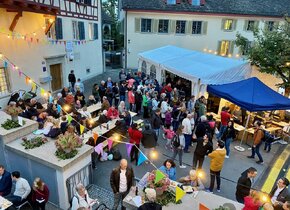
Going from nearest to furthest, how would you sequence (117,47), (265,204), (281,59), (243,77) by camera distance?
1. (265,204)
2. (281,59)
3. (243,77)
4. (117,47)

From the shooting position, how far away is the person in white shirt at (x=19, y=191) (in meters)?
5.78

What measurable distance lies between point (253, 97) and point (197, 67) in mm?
4385

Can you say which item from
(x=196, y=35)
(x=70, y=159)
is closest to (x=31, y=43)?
(x=70, y=159)

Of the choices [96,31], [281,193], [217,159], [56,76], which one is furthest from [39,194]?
[96,31]

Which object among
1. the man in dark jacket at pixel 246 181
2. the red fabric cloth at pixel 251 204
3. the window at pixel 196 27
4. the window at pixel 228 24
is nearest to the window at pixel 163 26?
the window at pixel 196 27

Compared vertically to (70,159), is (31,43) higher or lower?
higher

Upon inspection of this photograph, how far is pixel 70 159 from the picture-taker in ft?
20.7

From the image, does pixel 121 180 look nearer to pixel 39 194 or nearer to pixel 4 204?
pixel 39 194

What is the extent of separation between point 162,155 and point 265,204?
4.81 meters

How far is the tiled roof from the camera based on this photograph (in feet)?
81.0

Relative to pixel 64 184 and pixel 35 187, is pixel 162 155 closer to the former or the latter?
pixel 64 184

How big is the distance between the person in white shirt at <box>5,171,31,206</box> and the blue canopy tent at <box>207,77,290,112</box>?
8.57m

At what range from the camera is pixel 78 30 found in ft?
59.4

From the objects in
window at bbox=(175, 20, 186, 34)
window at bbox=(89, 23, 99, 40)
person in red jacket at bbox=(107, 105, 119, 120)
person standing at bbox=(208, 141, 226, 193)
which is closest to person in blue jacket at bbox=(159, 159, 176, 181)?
person standing at bbox=(208, 141, 226, 193)
